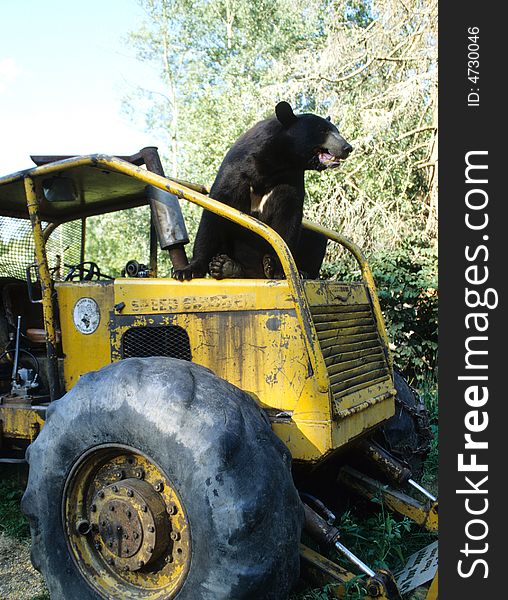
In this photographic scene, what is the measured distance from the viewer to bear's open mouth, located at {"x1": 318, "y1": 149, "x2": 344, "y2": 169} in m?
3.63

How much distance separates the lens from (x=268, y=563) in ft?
7.66

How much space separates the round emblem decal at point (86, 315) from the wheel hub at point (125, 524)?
90 centimetres

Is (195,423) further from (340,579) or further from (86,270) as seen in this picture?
(86,270)

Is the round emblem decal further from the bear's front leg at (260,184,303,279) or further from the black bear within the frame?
the bear's front leg at (260,184,303,279)

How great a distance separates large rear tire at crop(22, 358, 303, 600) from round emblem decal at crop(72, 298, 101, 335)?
0.67 meters

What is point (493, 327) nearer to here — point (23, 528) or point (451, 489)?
point (451, 489)

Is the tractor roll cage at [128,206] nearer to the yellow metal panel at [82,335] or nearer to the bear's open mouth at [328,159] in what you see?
the yellow metal panel at [82,335]

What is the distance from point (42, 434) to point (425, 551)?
2.06 meters

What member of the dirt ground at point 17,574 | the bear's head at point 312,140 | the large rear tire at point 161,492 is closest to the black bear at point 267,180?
Result: the bear's head at point 312,140

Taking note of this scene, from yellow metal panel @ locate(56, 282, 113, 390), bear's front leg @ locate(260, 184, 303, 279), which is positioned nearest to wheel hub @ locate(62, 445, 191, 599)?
yellow metal panel @ locate(56, 282, 113, 390)

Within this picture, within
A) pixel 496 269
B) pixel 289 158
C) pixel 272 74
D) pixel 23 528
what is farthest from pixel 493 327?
pixel 272 74

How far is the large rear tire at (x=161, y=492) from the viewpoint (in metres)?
2.34

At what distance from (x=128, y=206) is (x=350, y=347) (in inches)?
83.3

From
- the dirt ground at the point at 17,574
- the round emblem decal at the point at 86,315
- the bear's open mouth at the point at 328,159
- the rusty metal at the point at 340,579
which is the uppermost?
the bear's open mouth at the point at 328,159
